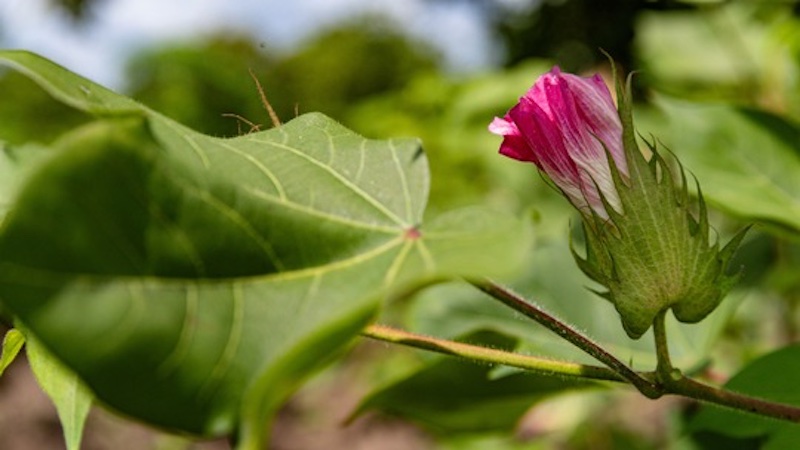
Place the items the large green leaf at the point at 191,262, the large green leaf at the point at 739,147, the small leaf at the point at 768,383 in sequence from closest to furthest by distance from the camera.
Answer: the large green leaf at the point at 191,262 < the small leaf at the point at 768,383 < the large green leaf at the point at 739,147

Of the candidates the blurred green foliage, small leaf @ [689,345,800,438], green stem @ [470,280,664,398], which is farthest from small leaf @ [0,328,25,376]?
small leaf @ [689,345,800,438]

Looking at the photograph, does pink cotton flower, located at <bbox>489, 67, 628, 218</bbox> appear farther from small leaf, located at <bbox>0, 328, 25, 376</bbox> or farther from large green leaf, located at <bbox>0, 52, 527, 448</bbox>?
small leaf, located at <bbox>0, 328, 25, 376</bbox>

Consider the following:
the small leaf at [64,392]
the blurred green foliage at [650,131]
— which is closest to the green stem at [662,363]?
the blurred green foliage at [650,131]

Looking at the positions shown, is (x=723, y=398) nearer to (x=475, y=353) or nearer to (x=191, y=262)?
(x=475, y=353)

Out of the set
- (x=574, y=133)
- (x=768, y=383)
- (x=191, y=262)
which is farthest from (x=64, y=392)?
(x=768, y=383)

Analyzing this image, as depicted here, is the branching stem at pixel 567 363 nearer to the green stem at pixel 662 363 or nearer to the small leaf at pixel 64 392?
the green stem at pixel 662 363
